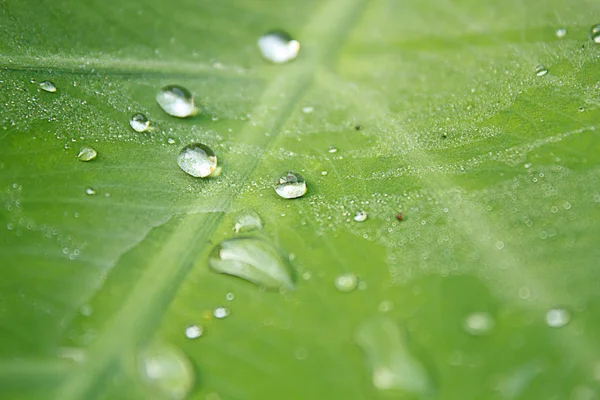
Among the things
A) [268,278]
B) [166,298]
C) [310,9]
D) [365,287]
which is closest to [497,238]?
[365,287]

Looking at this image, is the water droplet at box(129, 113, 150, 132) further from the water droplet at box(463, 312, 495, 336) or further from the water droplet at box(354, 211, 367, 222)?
A: the water droplet at box(463, 312, 495, 336)

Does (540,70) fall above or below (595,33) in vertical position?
below

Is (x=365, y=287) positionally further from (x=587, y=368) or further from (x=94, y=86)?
(x=94, y=86)

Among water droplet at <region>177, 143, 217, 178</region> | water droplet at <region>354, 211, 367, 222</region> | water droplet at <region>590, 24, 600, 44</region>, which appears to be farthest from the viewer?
water droplet at <region>590, 24, 600, 44</region>

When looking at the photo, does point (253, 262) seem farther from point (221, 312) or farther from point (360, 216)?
point (360, 216)

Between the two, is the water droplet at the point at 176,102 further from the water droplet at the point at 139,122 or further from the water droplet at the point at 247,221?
the water droplet at the point at 247,221

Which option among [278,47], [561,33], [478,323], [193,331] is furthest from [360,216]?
[561,33]

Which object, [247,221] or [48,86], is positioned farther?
[48,86]

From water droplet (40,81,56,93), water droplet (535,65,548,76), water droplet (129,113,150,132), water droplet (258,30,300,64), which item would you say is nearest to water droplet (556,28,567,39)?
water droplet (535,65,548,76)
